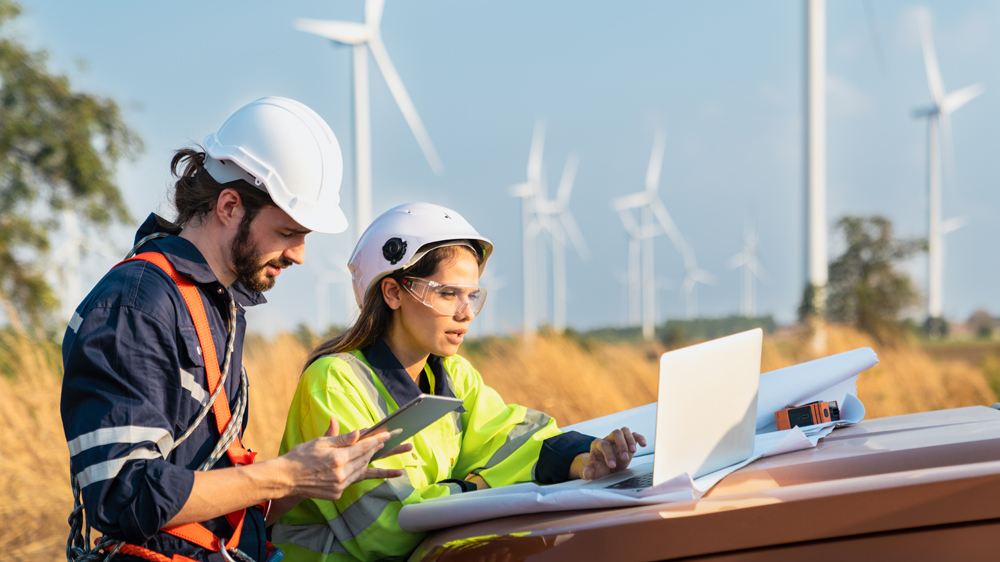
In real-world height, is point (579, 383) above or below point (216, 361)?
below

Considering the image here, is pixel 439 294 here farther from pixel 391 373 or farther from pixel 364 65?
pixel 364 65

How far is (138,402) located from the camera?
154cm

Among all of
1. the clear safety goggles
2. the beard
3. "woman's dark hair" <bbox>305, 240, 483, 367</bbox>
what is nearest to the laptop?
the clear safety goggles

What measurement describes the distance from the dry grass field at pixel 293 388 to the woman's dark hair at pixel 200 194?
11.3 ft

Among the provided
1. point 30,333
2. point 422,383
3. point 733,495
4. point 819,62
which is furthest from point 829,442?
point 819,62

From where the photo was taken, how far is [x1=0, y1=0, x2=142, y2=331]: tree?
32.9ft

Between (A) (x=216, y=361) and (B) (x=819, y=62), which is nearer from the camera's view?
(A) (x=216, y=361)

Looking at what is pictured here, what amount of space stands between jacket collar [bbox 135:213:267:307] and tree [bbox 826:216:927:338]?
46.5ft

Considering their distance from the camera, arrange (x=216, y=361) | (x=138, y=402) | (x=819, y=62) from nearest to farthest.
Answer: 1. (x=138, y=402)
2. (x=216, y=361)
3. (x=819, y=62)

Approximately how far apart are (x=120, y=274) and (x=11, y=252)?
10170mm

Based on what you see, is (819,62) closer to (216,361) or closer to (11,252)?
(11,252)

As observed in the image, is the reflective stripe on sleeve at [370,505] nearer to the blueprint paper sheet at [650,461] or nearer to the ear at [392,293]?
the blueprint paper sheet at [650,461]

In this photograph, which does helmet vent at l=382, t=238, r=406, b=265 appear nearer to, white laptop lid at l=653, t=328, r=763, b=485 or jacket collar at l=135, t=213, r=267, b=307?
jacket collar at l=135, t=213, r=267, b=307

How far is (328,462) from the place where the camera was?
64.3 inches
